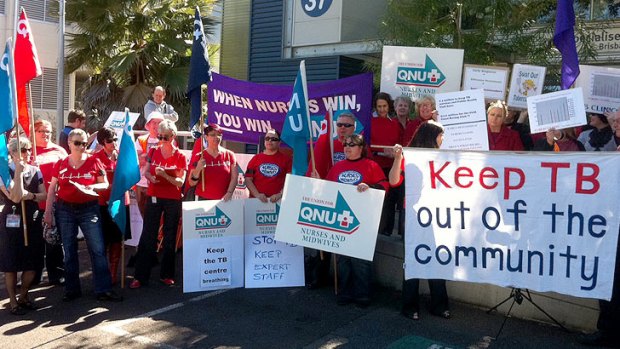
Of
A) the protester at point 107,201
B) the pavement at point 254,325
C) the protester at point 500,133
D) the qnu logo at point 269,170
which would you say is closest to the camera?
the pavement at point 254,325

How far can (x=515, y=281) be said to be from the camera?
203 inches

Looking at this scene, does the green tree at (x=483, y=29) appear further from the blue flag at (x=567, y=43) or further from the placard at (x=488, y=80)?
the blue flag at (x=567, y=43)

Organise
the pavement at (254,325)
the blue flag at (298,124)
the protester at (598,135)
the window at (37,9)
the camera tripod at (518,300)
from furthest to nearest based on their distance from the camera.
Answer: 1. the window at (37,9)
2. the protester at (598,135)
3. the blue flag at (298,124)
4. the camera tripod at (518,300)
5. the pavement at (254,325)

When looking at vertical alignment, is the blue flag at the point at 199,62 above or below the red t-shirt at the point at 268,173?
above

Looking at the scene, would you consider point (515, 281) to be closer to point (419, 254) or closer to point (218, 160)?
point (419, 254)

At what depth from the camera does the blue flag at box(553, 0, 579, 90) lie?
6.42 m

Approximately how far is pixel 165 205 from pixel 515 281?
3919 millimetres

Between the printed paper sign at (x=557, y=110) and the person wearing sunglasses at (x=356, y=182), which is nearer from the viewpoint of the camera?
the printed paper sign at (x=557, y=110)

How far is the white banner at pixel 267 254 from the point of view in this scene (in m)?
6.72

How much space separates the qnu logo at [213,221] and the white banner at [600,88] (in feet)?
13.6

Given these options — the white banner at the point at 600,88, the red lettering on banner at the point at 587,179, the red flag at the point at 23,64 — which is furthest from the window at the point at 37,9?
the red lettering on banner at the point at 587,179

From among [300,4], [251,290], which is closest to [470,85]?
[251,290]

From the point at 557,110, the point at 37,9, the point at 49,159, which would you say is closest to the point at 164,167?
the point at 49,159

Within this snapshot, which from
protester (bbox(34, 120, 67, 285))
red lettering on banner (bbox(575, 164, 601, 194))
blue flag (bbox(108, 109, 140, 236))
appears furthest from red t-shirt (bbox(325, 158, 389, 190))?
protester (bbox(34, 120, 67, 285))
